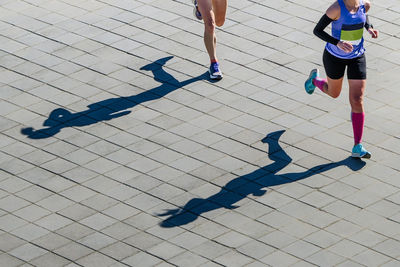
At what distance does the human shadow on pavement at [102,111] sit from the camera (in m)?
12.1

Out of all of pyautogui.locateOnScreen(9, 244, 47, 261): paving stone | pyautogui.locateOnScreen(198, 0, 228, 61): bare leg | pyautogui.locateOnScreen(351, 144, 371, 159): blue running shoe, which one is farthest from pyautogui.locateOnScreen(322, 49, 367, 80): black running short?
pyautogui.locateOnScreen(9, 244, 47, 261): paving stone

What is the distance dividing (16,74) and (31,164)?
2268 mm

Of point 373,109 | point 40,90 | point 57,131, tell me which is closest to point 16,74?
point 40,90

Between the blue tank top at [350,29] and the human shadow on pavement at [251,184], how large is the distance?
4.10ft

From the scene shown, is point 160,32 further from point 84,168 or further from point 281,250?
point 281,250

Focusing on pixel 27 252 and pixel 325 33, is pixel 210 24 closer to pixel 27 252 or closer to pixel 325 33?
pixel 325 33

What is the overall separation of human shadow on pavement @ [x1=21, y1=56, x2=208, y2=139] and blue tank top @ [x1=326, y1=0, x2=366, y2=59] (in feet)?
8.12

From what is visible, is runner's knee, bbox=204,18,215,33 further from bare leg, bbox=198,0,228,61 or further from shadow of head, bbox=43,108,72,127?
shadow of head, bbox=43,108,72,127

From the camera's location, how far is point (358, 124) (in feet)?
36.9

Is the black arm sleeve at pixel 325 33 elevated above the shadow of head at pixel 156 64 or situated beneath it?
elevated above

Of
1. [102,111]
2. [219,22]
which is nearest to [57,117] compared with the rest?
[102,111]

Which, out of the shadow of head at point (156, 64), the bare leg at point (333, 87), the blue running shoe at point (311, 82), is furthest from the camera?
the shadow of head at point (156, 64)

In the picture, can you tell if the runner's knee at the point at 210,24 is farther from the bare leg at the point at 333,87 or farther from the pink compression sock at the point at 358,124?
the pink compression sock at the point at 358,124

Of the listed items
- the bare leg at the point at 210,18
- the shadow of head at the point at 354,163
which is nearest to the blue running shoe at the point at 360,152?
the shadow of head at the point at 354,163
